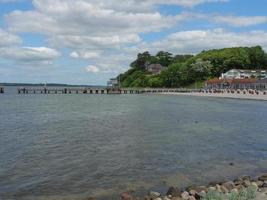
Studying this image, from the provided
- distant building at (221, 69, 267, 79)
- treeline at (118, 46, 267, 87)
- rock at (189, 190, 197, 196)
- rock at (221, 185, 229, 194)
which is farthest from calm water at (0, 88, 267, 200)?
treeline at (118, 46, 267, 87)

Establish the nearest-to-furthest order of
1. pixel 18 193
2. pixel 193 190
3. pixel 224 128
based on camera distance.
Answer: pixel 193 190 < pixel 18 193 < pixel 224 128

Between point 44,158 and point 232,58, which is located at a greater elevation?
point 232,58

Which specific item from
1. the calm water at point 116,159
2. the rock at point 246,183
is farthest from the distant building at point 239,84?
the rock at point 246,183

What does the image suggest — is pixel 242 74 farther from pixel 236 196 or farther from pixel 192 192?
pixel 236 196

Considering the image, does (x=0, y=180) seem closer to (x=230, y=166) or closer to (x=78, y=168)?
(x=78, y=168)

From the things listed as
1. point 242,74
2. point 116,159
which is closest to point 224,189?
point 116,159

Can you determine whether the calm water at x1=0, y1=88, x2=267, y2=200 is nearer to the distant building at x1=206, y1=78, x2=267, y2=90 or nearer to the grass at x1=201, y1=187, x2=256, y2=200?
the grass at x1=201, y1=187, x2=256, y2=200

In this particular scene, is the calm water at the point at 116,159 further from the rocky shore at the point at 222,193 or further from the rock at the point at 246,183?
the rock at the point at 246,183

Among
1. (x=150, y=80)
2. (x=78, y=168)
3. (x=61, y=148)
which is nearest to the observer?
(x=78, y=168)

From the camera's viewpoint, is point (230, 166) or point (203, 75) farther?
point (203, 75)

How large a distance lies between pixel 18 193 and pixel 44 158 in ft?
20.9

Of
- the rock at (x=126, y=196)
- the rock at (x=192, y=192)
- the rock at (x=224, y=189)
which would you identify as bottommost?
the rock at (x=126, y=196)

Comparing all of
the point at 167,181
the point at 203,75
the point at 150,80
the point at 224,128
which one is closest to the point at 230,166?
the point at 167,181

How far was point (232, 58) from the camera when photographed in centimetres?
16688
